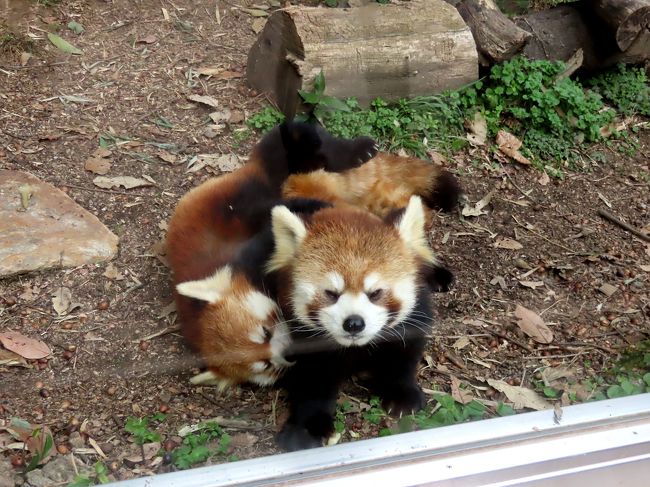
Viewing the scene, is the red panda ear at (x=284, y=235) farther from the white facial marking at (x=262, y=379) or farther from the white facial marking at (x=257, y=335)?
the white facial marking at (x=262, y=379)

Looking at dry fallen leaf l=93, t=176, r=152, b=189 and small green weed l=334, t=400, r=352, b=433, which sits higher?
dry fallen leaf l=93, t=176, r=152, b=189

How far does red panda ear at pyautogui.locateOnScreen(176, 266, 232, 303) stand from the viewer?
83.4 inches

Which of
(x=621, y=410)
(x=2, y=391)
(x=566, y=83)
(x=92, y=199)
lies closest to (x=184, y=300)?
(x=92, y=199)

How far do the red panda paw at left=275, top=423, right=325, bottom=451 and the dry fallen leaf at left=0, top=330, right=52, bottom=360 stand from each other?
695 millimetres

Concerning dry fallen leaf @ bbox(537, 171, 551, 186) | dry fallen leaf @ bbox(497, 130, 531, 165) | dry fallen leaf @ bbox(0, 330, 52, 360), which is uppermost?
dry fallen leaf @ bbox(497, 130, 531, 165)

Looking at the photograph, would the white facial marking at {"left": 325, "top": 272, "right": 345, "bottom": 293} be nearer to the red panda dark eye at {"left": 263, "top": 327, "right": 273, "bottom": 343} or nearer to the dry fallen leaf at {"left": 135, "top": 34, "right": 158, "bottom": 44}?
the red panda dark eye at {"left": 263, "top": 327, "right": 273, "bottom": 343}

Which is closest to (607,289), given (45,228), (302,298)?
(302,298)

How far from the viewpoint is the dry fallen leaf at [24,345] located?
183 cm

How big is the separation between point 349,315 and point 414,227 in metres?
0.41

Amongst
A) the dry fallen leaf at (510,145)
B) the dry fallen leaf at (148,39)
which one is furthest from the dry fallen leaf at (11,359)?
the dry fallen leaf at (510,145)

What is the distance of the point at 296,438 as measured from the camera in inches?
71.3

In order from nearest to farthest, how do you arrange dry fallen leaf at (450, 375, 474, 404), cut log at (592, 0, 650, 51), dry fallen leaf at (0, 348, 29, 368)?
dry fallen leaf at (0, 348, 29, 368) → dry fallen leaf at (450, 375, 474, 404) → cut log at (592, 0, 650, 51)

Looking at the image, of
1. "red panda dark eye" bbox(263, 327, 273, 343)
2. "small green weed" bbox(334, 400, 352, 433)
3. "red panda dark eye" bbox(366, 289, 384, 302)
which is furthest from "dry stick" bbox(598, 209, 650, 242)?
"red panda dark eye" bbox(263, 327, 273, 343)

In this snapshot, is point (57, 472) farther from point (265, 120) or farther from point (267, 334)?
point (265, 120)
